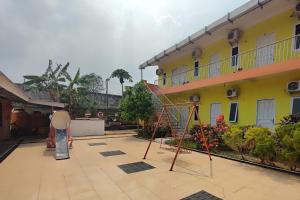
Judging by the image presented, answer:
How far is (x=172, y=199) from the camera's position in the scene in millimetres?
4047

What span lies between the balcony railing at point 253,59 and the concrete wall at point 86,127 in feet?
27.8

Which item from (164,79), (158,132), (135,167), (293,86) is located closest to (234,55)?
(293,86)

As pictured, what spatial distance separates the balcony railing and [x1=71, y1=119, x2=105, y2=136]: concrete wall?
8477 mm

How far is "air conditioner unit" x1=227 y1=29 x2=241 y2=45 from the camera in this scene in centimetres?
1062

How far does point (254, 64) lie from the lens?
9.93 meters

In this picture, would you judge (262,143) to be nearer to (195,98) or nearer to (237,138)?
(237,138)

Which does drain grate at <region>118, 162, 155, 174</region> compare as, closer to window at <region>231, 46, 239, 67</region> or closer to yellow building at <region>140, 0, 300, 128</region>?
yellow building at <region>140, 0, 300, 128</region>

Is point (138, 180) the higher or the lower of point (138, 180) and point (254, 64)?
the lower

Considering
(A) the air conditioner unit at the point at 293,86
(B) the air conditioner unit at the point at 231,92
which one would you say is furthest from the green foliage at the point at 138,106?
(A) the air conditioner unit at the point at 293,86

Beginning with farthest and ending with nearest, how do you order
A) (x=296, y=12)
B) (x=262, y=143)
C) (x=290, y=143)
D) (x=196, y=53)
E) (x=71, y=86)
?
1. (x=71, y=86)
2. (x=196, y=53)
3. (x=296, y=12)
4. (x=262, y=143)
5. (x=290, y=143)

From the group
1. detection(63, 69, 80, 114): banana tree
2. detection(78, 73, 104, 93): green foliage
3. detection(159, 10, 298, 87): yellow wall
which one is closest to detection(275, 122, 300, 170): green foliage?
detection(159, 10, 298, 87): yellow wall

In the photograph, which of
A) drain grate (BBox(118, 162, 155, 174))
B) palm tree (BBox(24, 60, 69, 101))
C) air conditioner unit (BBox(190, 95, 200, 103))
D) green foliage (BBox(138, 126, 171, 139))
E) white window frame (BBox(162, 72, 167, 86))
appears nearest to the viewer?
drain grate (BBox(118, 162, 155, 174))

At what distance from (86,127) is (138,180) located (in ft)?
37.9

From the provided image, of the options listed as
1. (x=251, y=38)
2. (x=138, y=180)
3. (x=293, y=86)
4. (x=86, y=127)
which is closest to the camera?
(x=138, y=180)
